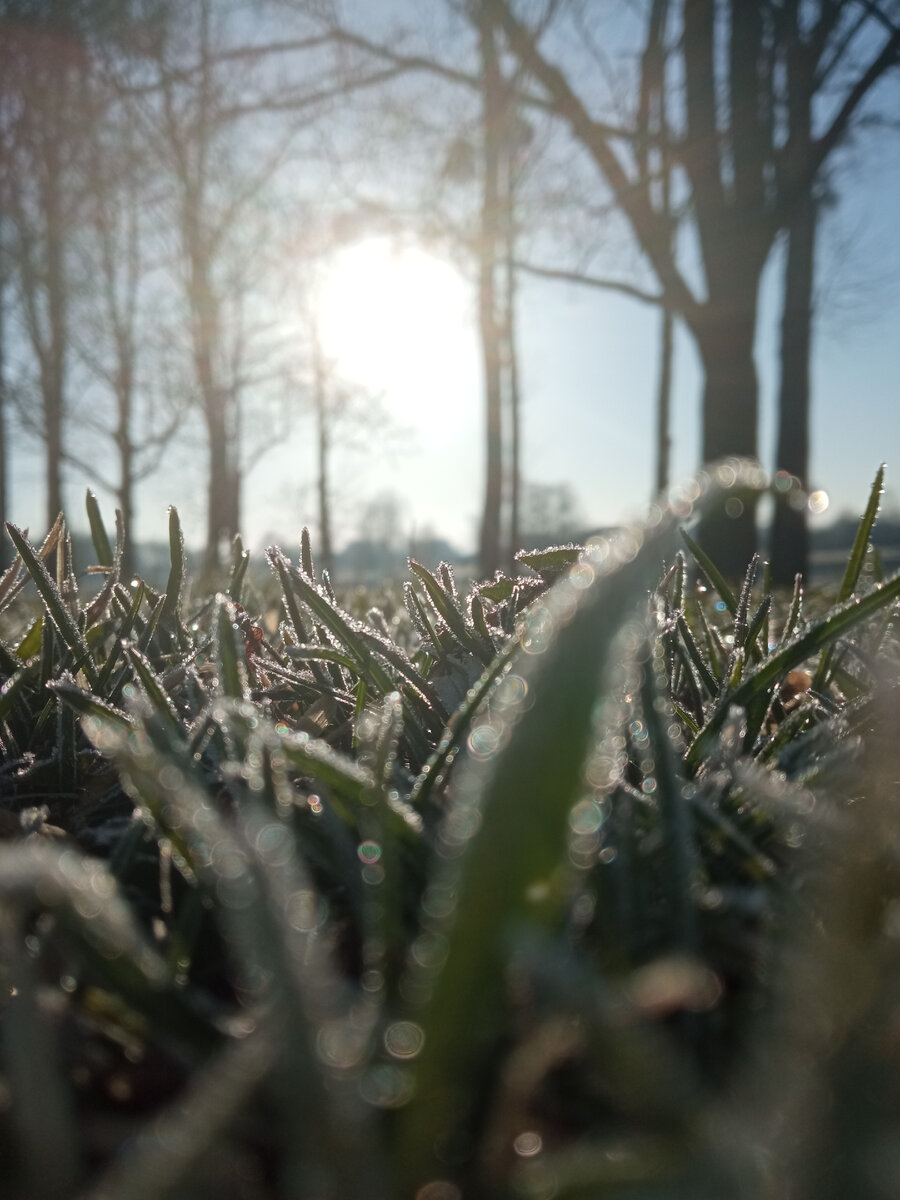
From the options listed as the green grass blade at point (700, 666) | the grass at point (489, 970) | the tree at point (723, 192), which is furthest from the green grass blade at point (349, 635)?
the tree at point (723, 192)

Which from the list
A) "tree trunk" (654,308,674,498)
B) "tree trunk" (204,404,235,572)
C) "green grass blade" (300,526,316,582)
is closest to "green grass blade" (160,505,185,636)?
"green grass blade" (300,526,316,582)

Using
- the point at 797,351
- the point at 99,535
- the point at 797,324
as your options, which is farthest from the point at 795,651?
the point at 797,324

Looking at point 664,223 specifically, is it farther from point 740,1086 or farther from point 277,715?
point 740,1086

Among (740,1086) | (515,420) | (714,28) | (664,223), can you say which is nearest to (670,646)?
(740,1086)

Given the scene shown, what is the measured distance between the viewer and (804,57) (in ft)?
Answer: 23.6

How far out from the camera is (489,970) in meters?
0.28

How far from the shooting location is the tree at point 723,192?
6.88 meters

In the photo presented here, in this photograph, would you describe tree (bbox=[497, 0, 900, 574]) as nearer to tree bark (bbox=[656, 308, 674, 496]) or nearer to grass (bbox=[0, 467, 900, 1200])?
tree bark (bbox=[656, 308, 674, 496])

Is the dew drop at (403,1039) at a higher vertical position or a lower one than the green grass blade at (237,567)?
lower

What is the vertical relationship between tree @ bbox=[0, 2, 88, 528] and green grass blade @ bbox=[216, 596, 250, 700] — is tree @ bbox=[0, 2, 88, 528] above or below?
above

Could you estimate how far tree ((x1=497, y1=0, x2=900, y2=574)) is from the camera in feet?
22.6

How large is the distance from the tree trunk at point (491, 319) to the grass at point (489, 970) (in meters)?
8.81

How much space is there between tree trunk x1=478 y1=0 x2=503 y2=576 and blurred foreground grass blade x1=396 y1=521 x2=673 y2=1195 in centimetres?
898

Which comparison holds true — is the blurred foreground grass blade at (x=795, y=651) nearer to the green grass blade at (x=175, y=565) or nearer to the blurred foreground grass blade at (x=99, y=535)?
the green grass blade at (x=175, y=565)
